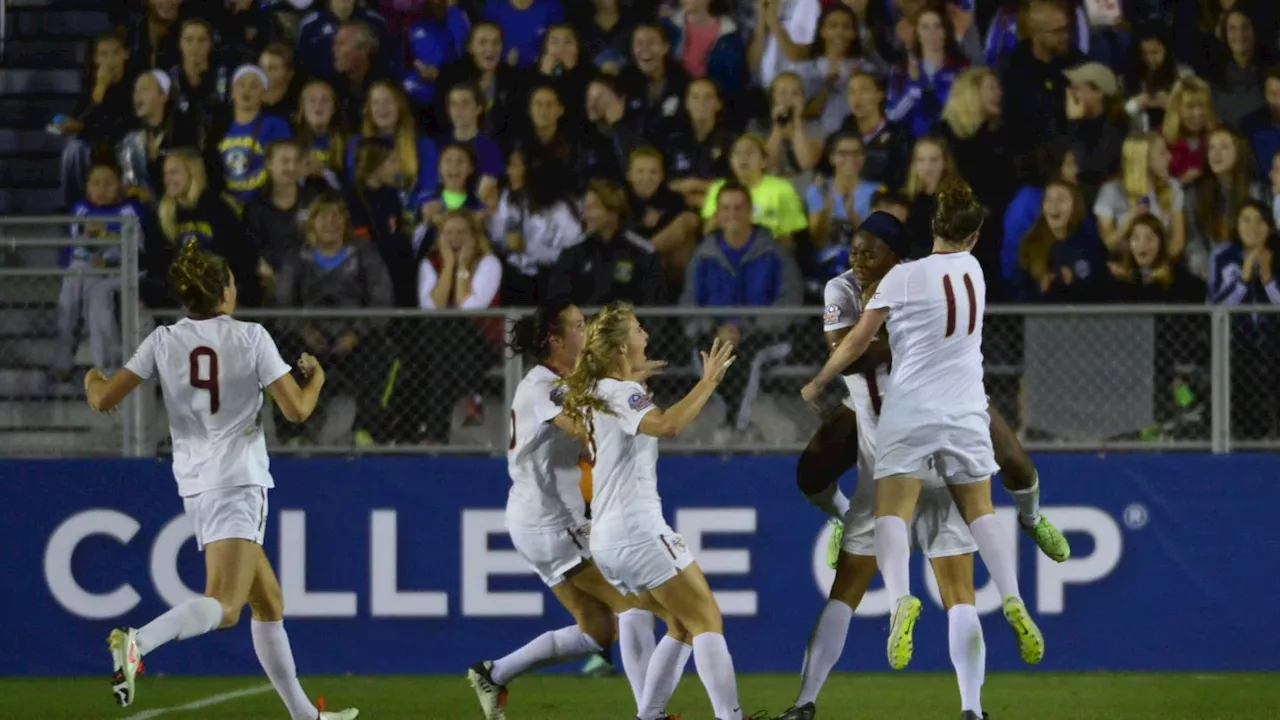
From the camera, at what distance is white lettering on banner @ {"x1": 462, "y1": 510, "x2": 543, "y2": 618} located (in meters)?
11.7

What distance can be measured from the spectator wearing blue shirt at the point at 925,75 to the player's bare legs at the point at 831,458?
5263 millimetres

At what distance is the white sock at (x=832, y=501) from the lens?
8.77 metres

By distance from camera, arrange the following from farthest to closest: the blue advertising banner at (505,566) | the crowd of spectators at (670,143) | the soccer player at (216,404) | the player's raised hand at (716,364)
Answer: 1. the crowd of spectators at (670,143)
2. the blue advertising banner at (505,566)
3. the soccer player at (216,404)
4. the player's raised hand at (716,364)

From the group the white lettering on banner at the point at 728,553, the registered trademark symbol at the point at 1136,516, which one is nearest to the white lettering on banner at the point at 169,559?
the white lettering on banner at the point at 728,553

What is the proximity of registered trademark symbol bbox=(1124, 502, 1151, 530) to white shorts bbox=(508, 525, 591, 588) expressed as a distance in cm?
422

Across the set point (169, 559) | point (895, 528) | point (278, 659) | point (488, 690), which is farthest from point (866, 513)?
point (169, 559)

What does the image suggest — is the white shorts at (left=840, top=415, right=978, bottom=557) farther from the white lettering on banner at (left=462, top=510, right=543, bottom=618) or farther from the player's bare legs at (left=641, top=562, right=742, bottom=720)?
the white lettering on banner at (left=462, top=510, right=543, bottom=618)

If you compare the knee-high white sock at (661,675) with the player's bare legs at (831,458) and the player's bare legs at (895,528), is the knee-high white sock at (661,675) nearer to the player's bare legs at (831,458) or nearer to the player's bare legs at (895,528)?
the player's bare legs at (895,528)

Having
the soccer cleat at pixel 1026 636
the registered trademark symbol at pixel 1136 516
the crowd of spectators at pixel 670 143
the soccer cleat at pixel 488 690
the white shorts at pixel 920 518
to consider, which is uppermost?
the crowd of spectators at pixel 670 143

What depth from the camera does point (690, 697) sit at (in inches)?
418

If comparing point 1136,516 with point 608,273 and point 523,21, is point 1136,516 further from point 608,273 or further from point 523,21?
point 523,21

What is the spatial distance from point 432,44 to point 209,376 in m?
6.61

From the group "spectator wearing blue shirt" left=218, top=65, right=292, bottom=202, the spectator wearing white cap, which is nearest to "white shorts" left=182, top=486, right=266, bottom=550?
"spectator wearing blue shirt" left=218, top=65, right=292, bottom=202

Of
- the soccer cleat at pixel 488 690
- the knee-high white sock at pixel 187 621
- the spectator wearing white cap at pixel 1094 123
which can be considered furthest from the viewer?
the spectator wearing white cap at pixel 1094 123
